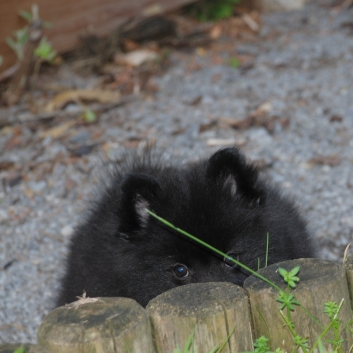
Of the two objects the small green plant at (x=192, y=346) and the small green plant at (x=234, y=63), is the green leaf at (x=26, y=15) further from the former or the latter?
the small green plant at (x=192, y=346)

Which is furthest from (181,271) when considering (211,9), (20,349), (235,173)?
(211,9)

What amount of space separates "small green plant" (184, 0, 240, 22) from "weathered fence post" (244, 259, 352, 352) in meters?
6.33

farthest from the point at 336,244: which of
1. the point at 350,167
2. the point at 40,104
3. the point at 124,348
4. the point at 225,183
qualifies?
the point at 40,104

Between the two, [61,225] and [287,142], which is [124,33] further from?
[61,225]

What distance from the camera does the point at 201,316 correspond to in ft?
6.98

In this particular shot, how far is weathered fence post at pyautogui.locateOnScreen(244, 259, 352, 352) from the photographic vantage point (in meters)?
2.23

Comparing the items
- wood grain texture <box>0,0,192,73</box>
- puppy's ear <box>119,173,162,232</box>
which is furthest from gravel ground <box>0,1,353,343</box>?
puppy's ear <box>119,173,162,232</box>

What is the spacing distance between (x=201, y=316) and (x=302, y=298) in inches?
15.2

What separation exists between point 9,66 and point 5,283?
2.99 m

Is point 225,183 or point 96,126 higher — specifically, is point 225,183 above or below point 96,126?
above

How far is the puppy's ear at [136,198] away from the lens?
9.68ft

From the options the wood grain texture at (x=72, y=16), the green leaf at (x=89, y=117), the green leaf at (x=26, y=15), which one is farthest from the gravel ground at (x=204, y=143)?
the green leaf at (x=26, y=15)

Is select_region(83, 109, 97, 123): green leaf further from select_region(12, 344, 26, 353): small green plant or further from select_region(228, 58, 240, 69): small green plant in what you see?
select_region(12, 344, 26, 353): small green plant

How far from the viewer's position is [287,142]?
209 inches
